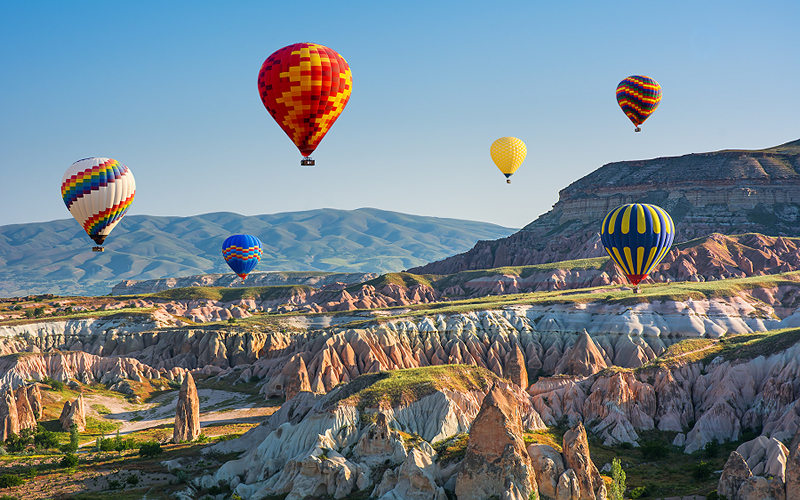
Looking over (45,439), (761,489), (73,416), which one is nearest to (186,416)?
(45,439)

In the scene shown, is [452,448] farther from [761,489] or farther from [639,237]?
[639,237]

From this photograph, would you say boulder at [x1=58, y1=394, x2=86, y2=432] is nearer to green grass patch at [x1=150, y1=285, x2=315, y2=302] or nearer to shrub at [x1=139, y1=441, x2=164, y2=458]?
shrub at [x1=139, y1=441, x2=164, y2=458]

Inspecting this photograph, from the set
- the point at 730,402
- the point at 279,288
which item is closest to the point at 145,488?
the point at 730,402

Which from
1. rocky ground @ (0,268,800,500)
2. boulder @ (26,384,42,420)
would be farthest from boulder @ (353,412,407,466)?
boulder @ (26,384,42,420)

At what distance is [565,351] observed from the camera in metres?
95.4

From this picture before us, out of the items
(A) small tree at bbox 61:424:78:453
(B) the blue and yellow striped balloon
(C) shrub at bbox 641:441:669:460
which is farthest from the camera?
(B) the blue and yellow striped balloon

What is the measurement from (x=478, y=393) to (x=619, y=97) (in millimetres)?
72784

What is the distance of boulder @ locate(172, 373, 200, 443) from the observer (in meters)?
65.4

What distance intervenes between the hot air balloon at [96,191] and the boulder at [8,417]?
17.5 meters

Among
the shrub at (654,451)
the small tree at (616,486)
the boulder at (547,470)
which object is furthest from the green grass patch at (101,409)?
the small tree at (616,486)

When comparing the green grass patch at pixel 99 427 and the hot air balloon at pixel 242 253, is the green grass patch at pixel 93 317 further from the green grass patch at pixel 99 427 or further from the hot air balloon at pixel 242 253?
the green grass patch at pixel 99 427

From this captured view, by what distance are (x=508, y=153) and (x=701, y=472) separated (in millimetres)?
73780

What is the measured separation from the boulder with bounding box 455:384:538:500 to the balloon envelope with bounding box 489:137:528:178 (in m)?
80.1

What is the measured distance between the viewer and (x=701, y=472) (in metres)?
50.0
